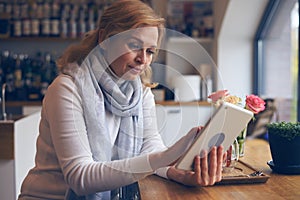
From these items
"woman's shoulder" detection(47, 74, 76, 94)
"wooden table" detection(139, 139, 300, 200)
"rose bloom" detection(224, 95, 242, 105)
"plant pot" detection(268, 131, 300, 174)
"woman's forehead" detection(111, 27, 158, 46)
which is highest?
"woman's forehead" detection(111, 27, 158, 46)

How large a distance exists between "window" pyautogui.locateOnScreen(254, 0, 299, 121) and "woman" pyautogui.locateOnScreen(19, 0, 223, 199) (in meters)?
2.09

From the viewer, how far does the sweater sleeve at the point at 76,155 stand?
123 centimetres

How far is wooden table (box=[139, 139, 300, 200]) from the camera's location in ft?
3.92

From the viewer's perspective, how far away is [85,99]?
132 cm

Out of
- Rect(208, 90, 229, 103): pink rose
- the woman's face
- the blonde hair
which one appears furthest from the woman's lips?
Rect(208, 90, 229, 103): pink rose

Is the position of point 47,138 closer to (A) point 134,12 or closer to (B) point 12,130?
(A) point 134,12

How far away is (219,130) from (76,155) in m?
0.40

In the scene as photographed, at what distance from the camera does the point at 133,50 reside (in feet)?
4.11

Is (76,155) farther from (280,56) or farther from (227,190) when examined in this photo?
(280,56)

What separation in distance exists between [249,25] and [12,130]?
2.18m

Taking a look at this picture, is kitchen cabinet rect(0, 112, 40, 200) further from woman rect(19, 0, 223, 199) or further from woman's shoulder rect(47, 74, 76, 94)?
woman's shoulder rect(47, 74, 76, 94)

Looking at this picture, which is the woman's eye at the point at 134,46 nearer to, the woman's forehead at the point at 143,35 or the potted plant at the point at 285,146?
the woman's forehead at the point at 143,35

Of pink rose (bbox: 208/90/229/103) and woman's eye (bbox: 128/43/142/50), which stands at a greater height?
woman's eye (bbox: 128/43/142/50)

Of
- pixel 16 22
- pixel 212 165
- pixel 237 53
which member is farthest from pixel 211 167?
pixel 16 22
